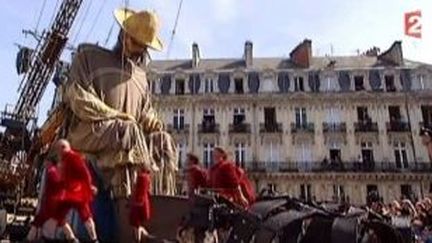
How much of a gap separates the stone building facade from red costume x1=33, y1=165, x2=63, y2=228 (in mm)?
37508

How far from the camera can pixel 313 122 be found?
44406 mm

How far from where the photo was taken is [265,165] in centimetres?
4325

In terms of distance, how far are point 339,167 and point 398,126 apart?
6383 millimetres

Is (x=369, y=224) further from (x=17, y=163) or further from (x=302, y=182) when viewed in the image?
(x=302, y=182)

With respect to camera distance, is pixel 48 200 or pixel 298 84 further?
pixel 298 84

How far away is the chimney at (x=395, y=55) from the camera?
47328 mm


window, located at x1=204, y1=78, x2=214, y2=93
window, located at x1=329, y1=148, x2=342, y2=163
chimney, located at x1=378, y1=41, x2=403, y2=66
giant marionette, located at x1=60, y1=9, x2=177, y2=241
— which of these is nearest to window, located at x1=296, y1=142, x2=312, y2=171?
window, located at x1=329, y1=148, x2=342, y2=163

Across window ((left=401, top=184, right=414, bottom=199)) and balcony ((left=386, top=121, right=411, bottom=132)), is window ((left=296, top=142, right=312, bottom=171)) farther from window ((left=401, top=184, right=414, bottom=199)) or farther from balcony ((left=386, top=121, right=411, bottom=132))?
window ((left=401, top=184, right=414, bottom=199))

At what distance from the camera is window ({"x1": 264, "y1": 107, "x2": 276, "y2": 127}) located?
4498 cm

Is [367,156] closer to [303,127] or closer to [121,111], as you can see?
[303,127]

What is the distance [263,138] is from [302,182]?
5.03m

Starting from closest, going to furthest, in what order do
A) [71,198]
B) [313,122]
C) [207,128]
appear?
[71,198]
[313,122]
[207,128]

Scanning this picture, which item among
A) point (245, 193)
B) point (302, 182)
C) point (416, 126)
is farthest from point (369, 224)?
point (416, 126)

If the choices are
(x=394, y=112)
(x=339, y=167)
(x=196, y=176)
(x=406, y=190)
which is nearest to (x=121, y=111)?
(x=196, y=176)
